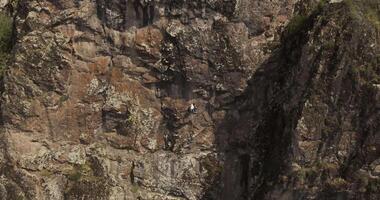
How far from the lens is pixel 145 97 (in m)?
21.4

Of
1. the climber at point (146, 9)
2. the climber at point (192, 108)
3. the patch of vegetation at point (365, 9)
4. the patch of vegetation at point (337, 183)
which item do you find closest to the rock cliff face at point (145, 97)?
the climber at point (146, 9)

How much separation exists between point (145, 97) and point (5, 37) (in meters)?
6.61

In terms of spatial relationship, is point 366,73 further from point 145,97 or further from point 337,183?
point 145,97

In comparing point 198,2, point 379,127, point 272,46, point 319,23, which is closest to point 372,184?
point 379,127

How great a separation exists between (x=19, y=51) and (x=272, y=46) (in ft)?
29.3

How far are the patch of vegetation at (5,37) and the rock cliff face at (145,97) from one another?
45 cm

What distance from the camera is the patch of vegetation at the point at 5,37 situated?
22408mm

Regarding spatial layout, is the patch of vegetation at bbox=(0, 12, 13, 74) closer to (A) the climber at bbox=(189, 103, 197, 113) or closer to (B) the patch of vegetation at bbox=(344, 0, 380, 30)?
(A) the climber at bbox=(189, 103, 197, 113)

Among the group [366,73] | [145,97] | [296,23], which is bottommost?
[145,97]

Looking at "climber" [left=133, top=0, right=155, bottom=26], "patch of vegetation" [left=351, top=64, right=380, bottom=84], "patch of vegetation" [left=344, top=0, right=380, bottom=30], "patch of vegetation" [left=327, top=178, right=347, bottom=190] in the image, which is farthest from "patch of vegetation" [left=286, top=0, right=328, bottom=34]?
"patch of vegetation" [left=327, top=178, right=347, bottom=190]

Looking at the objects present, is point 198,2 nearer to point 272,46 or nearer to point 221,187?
point 272,46

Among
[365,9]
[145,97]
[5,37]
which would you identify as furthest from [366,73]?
[5,37]

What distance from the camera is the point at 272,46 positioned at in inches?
802

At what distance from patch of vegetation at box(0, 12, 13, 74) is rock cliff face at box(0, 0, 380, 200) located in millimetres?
453
